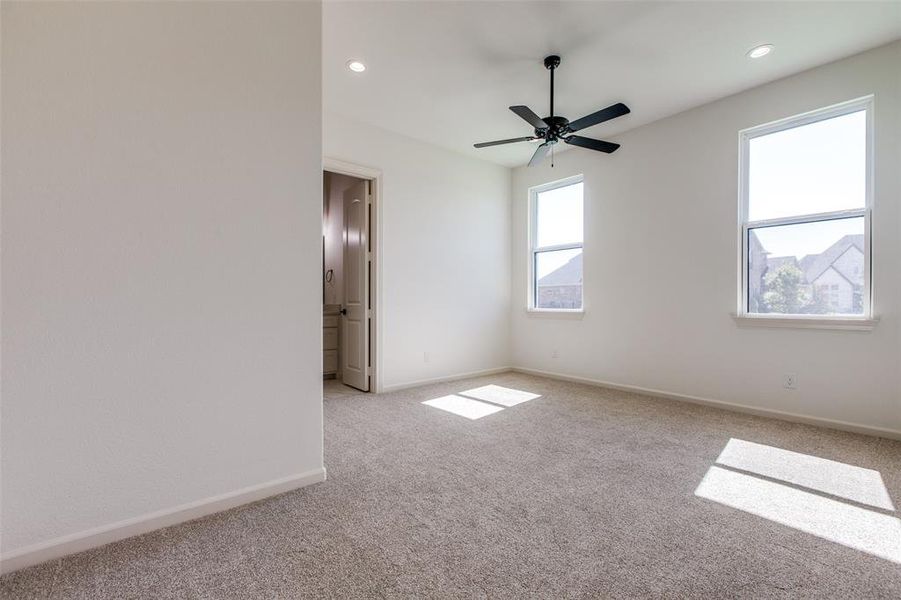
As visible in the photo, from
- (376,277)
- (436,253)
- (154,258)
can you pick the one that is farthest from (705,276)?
(154,258)

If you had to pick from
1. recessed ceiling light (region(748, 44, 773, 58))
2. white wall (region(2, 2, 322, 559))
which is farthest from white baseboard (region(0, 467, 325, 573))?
recessed ceiling light (region(748, 44, 773, 58))

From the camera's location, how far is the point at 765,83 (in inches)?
134

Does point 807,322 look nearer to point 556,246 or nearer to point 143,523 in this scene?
point 556,246

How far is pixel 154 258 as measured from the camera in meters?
1.73

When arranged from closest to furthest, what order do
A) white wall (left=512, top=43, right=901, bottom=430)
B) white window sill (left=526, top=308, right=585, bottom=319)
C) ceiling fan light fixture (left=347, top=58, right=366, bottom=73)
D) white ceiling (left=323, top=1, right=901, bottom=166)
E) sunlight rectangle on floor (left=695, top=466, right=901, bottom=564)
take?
sunlight rectangle on floor (left=695, top=466, right=901, bottom=564)
white ceiling (left=323, top=1, right=901, bottom=166)
white wall (left=512, top=43, right=901, bottom=430)
ceiling fan light fixture (left=347, top=58, right=366, bottom=73)
white window sill (left=526, top=308, right=585, bottom=319)

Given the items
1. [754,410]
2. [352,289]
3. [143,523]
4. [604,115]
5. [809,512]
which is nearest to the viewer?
[143,523]

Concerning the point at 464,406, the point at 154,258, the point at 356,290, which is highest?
the point at 154,258

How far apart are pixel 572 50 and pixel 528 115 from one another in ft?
2.23

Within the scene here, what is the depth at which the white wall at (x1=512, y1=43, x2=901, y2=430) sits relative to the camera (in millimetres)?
2904

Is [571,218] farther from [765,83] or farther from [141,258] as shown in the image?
[141,258]

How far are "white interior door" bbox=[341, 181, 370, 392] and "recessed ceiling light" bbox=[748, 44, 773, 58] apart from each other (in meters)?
3.53

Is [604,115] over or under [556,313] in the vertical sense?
over

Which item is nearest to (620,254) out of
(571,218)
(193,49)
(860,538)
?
(571,218)

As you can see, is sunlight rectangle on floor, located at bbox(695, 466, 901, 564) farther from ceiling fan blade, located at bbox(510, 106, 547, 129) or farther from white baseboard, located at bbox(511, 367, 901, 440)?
ceiling fan blade, located at bbox(510, 106, 547, 129)
